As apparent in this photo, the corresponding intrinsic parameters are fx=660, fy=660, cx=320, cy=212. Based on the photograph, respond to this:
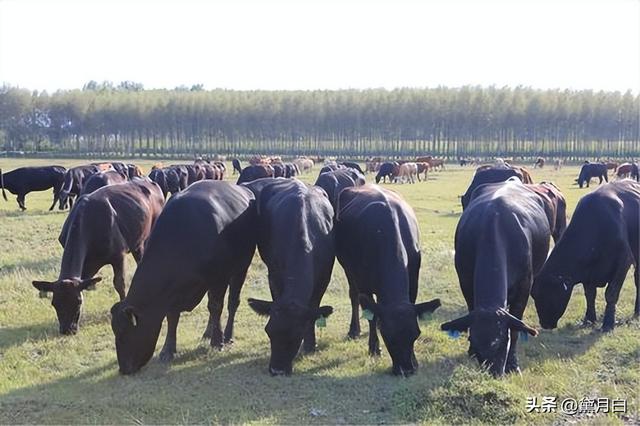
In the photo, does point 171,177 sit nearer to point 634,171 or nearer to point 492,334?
point 492,334

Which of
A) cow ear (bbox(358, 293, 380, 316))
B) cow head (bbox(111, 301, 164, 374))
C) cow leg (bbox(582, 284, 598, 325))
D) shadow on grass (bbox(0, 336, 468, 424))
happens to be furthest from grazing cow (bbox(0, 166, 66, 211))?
cow leg (bbox(582, 284, 598, 325))

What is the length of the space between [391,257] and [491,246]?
110cm

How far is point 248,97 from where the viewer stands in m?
96.8

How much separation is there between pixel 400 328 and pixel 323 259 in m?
1.33

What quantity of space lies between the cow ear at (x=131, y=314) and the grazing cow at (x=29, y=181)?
1859cm

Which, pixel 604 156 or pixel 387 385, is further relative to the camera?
pixel 604 156

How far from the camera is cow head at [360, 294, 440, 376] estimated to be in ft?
22.1

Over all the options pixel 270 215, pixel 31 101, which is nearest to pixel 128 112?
pixel 31 101

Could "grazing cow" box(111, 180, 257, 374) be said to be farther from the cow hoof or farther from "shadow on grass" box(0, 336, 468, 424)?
"shadow on grass" box(0, 336, 468, 424)

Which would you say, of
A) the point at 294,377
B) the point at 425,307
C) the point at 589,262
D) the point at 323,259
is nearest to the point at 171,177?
the point at 323,259

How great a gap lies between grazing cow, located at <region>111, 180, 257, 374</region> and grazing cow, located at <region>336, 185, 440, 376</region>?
135 cm

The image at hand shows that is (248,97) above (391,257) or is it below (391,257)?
above

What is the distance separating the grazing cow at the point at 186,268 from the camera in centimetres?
713

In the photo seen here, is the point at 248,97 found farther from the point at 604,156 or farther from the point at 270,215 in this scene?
the point at 270,215
